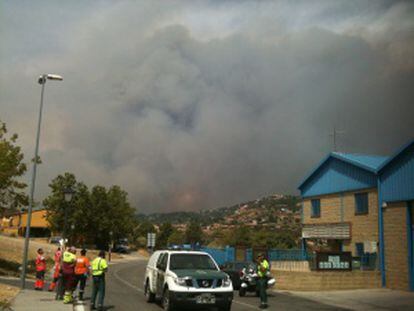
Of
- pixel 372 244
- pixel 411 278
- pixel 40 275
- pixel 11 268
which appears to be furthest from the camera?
pixel 11 268

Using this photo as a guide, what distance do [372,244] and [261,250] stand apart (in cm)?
686

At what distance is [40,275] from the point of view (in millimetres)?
19156

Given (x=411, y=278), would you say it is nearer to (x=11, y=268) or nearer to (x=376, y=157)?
(x=376, y=157)

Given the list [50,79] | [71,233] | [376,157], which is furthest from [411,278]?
[71,233]

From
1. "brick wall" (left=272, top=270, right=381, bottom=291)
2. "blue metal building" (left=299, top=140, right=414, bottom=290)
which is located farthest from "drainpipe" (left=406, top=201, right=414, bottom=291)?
"brick wall" (left=272, top=270, right=381, bottom=291)

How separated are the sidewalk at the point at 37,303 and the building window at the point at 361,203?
18991 mm

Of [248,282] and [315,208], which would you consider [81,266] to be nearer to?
[248,282]

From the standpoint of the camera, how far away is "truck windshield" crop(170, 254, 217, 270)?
13.8m

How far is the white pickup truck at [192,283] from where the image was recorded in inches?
484

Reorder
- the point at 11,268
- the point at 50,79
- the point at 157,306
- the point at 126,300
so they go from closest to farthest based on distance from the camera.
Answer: the point at 157,306 → the point at 126,300 → the point at 50,79 → the point at 11,268

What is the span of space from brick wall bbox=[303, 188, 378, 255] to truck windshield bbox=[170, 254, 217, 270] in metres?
15.7

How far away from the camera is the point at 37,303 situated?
14281 mm

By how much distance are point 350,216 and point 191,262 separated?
18.3m

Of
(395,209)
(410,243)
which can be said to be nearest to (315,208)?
(395,209)
